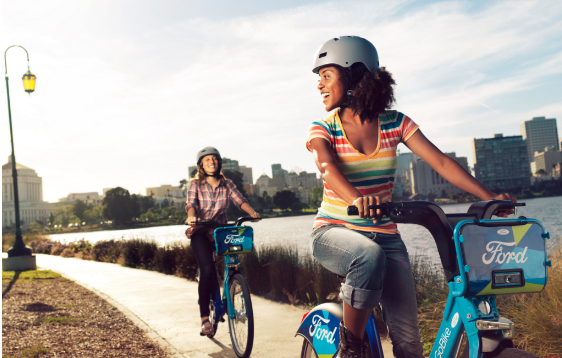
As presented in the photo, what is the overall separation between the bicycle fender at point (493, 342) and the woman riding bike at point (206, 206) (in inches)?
125

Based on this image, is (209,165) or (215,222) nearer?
(215,222)

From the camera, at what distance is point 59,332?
18.2ft

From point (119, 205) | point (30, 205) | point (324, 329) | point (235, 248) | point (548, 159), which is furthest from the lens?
point (30, 205)

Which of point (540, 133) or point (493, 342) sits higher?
point (540, 133)

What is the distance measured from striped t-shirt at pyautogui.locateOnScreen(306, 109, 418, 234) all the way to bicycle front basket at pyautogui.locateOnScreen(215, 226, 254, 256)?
2.19 m

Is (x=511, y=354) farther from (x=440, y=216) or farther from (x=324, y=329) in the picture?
(x=324, y=329)

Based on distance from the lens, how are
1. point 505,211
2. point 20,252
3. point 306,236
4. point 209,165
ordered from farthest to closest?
point 306,236 < point 20,252 < point 209,165 < point 505,211

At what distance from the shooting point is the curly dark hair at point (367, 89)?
2.12 m

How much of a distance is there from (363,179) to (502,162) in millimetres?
65451

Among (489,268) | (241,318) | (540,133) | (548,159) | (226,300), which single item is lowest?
(241,318)

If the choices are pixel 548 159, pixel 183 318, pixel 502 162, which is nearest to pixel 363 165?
pixel 183 318

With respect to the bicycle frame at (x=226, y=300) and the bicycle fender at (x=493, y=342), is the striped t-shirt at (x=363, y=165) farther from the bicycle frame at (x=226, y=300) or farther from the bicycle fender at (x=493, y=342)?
the bicycle frame at (x=226, y=300)

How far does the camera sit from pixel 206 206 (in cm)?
482

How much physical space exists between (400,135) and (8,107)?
16.6 metres
